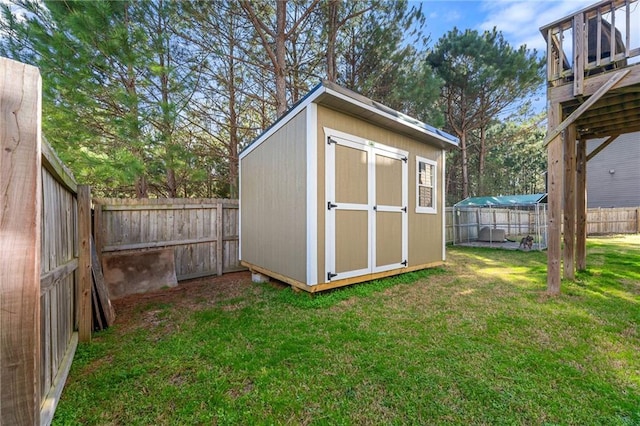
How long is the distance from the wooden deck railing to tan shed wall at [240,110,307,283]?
3688mm

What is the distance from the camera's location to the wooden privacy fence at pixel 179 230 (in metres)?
4.19

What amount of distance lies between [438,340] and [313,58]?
7.77 metres

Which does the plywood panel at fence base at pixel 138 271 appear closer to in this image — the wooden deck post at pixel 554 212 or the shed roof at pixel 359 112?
the shed roof at pixel 359 112

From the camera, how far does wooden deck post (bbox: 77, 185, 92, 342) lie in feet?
7.86

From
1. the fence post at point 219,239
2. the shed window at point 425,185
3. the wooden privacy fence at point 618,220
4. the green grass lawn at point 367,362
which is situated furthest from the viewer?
the wooden privacy fence at point 618,220

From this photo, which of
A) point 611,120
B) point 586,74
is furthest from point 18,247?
point 611,120

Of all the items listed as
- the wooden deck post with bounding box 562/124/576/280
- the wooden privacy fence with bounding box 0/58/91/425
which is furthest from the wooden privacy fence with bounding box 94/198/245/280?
the wooden deck post with bounding box 562/124/576/280

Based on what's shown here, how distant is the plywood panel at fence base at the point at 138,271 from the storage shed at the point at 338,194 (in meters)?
1.38

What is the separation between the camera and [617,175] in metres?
13.6

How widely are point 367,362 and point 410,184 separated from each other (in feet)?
11.7

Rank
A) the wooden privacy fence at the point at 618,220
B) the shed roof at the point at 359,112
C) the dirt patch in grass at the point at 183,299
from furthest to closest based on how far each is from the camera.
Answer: the wooden privacy fence at the point at 618,220, the shed roof at the point at 359,112, the dirt patch in grass at the point at 183,299

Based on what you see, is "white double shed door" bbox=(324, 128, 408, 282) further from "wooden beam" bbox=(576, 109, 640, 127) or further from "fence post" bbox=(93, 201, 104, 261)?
"fence post" bbox=(93, 201, 104, 261)

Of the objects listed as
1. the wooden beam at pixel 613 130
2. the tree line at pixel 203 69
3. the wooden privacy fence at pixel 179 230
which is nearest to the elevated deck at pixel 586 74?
the wooden beam at pixel 613 130

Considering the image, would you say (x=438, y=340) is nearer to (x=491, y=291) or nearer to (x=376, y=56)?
(x=491, y=291)
